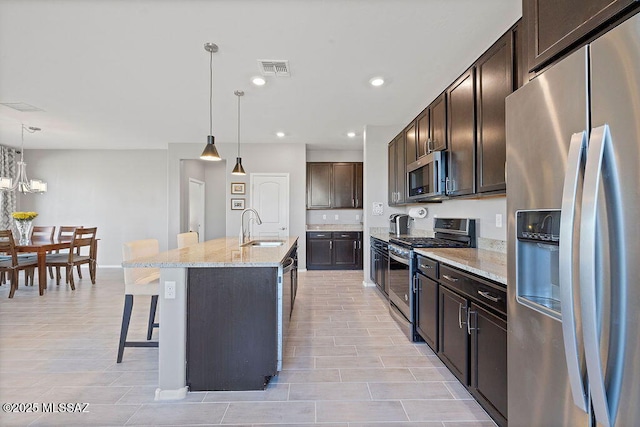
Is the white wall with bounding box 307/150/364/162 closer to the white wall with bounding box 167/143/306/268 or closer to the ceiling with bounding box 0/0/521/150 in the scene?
the white wall with bounding box 167/143/306/268

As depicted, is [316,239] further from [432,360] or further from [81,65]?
[81,65]

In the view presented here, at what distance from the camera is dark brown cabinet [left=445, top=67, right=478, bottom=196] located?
2369 millimetres

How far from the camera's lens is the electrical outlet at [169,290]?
1.93 m

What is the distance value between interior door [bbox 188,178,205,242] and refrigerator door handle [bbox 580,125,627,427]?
7173 mm

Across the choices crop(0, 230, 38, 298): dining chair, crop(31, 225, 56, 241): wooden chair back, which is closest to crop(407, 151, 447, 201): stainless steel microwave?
crop(0, 230, 38, 298): dining chair

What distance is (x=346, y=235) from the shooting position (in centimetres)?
627

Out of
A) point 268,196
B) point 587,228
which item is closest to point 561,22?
point 587,228

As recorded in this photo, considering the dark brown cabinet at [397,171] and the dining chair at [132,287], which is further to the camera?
the dark brown cabinet at [397,171]

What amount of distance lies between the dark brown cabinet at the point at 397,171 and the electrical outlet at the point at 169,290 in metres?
2.95

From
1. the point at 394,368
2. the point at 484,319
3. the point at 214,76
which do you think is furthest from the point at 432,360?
the point at 214,76

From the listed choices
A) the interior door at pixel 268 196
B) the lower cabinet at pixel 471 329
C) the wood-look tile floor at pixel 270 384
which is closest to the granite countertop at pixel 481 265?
the lower cabinet at pixel 471 329

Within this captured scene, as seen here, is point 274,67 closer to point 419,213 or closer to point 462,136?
point 462,136

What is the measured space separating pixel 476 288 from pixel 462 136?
1.36 m

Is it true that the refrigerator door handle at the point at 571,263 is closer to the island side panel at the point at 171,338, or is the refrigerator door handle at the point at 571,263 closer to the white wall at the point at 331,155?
the island side panel at the point at 171,338
